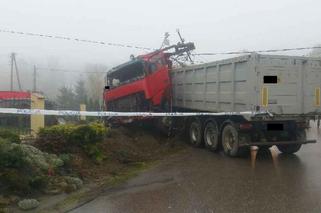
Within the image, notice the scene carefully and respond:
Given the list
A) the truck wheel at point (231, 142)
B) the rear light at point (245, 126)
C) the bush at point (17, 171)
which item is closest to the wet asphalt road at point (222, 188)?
the truck wheel at point (231, 142)

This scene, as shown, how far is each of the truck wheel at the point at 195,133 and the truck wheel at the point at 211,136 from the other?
395 mm

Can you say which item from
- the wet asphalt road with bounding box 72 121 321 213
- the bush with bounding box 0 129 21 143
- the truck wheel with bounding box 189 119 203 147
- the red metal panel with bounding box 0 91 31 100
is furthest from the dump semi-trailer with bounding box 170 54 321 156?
the red metal panel with bounding box 0 91 31 100

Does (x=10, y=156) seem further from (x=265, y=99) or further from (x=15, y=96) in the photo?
(x=15, y=96)

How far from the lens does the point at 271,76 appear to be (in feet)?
36.9

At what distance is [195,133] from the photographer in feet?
47.6

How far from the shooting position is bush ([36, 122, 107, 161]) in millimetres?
9891

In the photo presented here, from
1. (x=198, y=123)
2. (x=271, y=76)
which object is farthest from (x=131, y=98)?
(x=271, y=76)

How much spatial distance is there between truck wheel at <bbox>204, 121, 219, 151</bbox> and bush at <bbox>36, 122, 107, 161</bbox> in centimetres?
352

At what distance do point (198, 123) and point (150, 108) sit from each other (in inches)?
89.6

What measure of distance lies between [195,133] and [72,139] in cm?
522

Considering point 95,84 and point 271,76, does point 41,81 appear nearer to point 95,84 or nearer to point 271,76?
point 95,84

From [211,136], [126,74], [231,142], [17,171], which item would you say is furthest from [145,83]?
[17,171]

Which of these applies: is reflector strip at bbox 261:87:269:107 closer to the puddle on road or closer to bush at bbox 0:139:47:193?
the puddle on road

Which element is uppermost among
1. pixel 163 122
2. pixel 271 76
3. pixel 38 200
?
pixel 271 76
